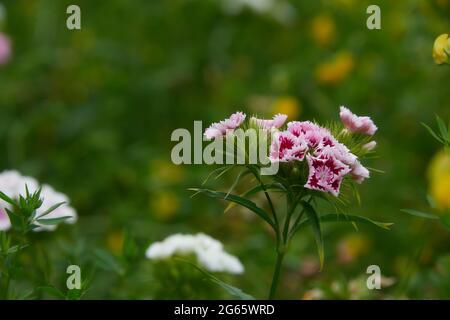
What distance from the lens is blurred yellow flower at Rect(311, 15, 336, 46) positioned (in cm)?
403

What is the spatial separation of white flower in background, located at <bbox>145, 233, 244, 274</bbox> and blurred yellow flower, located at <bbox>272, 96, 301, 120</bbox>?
5.14 feet

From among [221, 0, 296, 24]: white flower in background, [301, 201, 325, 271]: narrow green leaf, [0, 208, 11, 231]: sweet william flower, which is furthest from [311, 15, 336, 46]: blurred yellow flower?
[301, 201, 325, 271]: narrow green leaf

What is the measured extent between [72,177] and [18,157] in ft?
0.79

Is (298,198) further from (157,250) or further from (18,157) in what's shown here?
(18,157)

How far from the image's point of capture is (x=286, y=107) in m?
3.60

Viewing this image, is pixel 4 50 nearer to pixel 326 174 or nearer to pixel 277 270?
pixel 277 270

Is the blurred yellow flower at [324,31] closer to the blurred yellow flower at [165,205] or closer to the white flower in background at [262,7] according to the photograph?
the white flower in background at [262,7]

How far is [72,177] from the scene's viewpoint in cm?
364

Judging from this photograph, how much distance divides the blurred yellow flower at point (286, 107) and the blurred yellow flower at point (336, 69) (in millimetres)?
184

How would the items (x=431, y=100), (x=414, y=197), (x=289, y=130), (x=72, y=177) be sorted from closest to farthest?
(x=289, y=130) < (x=414, y=197) < (x=431, y=100) < (x=72, y=177)

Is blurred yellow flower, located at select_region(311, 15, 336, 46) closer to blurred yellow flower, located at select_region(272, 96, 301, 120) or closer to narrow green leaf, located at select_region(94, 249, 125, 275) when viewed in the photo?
blurred yellow flower, located at select_region(272, 96, 301, 120)

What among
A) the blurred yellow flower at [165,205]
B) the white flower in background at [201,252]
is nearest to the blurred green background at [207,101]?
the blurred yellow flower at [165,205]

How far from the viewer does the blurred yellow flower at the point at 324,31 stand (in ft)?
13.2
